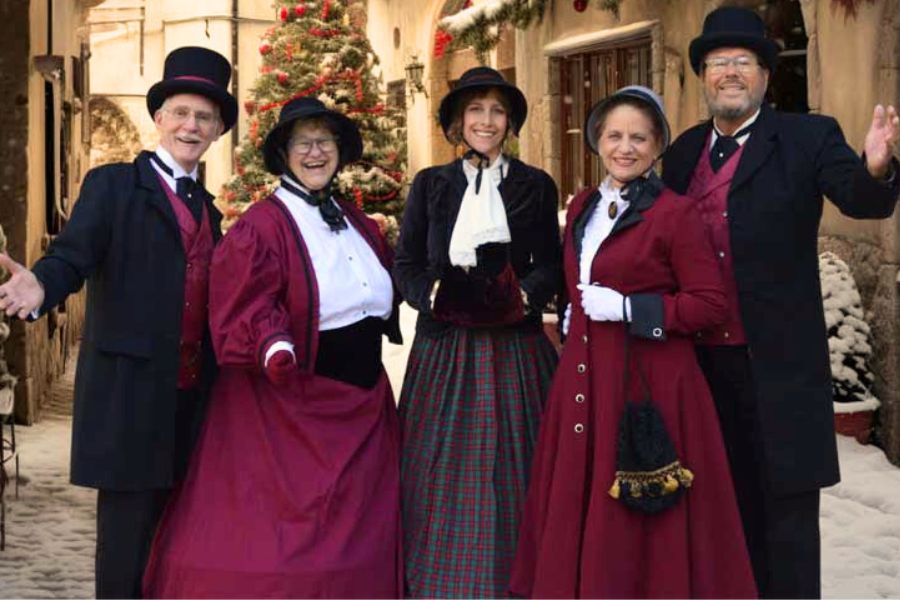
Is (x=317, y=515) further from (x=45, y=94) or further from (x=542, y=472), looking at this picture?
(x=45, y=94)

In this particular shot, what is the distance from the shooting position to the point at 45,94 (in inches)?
374

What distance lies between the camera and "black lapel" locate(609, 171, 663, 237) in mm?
3451

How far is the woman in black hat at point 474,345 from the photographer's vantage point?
3736 millimetres

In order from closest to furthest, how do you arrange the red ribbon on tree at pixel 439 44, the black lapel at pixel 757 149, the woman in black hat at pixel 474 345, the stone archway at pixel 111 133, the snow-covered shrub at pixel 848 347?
1. the black lapel at pixel 757 149
2. the woman in black hat at pixel 474 345
3. the snow-covered shrub at pixel 848 347
4. the red ribbon on tree at pixel 439 44
5. the stone archway at pixel 111 133

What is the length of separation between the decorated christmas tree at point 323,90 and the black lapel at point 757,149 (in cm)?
1093

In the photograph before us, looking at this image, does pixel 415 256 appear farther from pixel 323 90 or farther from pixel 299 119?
pixel 323 90

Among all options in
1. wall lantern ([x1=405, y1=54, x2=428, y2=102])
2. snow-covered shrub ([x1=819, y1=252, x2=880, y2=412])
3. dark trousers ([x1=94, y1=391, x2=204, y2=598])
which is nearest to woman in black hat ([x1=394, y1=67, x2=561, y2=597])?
dark trousers ([x1=94, y1=391, x2=204, y2=598])

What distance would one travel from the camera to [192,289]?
3691 millimetres

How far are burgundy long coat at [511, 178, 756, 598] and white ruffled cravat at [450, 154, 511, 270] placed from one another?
1.47 ft

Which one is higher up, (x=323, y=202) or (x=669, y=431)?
(x=323, y=202)

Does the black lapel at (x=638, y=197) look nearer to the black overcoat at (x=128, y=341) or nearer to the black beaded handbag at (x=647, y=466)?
the black beaded handbag at (x=647, y=466)

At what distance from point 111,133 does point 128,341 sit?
75.1 feet

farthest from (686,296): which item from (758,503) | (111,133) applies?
(111,133)

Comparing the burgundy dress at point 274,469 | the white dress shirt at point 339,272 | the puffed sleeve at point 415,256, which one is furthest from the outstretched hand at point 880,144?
the burgundy dress at point 274,469
